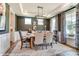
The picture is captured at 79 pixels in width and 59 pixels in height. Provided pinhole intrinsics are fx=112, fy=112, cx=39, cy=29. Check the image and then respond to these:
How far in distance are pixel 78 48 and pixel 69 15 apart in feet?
8.34

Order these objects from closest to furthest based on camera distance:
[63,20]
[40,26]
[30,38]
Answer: [30,38]
[63,20]
[40,26]

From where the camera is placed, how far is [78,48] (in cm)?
601

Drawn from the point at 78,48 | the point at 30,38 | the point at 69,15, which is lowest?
the point at 78,48

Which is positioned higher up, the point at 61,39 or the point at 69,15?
the point at 69,15

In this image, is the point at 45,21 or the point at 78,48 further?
the point at 45,21

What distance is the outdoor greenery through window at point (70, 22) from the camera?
7.05m

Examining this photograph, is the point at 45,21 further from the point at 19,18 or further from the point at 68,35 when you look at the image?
the point at 68,35

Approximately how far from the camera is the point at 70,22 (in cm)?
755

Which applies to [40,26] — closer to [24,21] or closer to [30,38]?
[24,21]

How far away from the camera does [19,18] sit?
1184 cm

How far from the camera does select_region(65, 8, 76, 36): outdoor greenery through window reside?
7051 millimetres

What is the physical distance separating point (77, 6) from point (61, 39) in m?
3.25

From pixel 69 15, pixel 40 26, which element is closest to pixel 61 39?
pixel 69 15

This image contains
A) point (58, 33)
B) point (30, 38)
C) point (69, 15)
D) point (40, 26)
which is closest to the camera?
point (30, 38)
